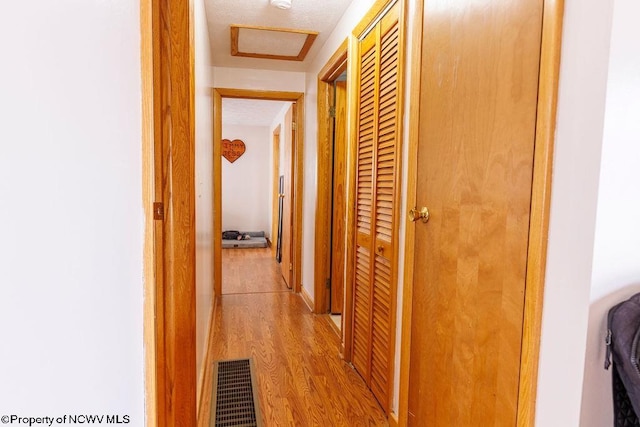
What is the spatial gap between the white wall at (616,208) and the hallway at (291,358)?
122 centimetres

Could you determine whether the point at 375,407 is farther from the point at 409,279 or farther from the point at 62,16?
the point at 62,16

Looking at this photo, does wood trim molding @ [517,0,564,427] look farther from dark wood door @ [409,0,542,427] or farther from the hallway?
the hallway

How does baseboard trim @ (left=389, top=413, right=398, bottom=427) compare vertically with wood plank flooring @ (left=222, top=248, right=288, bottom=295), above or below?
above

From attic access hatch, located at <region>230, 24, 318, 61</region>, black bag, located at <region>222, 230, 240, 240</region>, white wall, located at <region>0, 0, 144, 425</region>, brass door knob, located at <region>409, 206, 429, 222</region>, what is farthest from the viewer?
black bag, located at <region>222, 230, 240, 240</region>

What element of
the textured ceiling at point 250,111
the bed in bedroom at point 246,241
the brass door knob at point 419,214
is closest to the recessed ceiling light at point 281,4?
the brass door knob at point 419,214

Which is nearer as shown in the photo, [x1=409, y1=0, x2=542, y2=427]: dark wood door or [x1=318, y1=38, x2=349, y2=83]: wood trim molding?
[x1=409, y1=0, x2=542, y2=427]: dark wood door

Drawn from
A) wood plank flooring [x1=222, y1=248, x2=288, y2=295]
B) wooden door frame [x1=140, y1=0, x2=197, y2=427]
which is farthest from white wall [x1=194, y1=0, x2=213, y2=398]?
wood plank flooring [x1=222, y1=248, x2=288, y2=295]

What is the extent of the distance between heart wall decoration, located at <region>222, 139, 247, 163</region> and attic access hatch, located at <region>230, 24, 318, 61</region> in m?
3.95

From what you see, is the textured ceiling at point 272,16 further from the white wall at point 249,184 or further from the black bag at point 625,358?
the white wall at point 249,184

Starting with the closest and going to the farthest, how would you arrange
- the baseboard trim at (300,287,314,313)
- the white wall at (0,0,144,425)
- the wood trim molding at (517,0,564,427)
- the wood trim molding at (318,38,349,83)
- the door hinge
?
the white wall at (0,0,144,425) → the wood trim molding at (517,0,564,427) → the door hinge → the wood trim molding at (318,38,349,83) → the baseboard trim at (300,287,314,313)

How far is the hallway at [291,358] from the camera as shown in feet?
5.99

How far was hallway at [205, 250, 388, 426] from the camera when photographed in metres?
1.83

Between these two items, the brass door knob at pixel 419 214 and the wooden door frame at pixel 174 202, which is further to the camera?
the brass door knob at pixel 419 214

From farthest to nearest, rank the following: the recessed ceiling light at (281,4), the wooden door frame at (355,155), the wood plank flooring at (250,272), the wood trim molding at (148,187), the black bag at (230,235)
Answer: the black bag at (230,235) → the wood plank flooring at (250,272) → the recessed ceiling light at (281,4) → the wooden door frame at (355,155) → the wood trim molding at (148,187)
